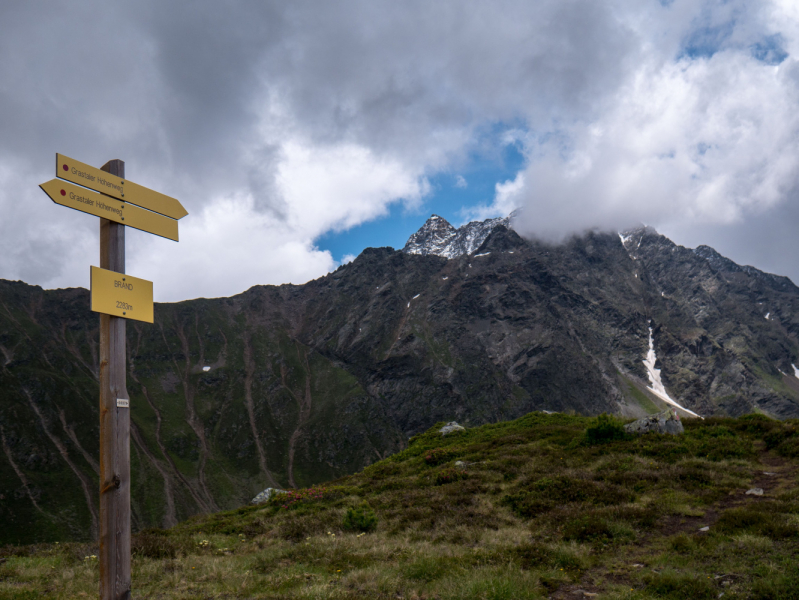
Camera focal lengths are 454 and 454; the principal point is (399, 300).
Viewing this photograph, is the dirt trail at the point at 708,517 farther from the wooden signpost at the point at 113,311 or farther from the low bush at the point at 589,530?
the wooden signpost at the point at 113,311

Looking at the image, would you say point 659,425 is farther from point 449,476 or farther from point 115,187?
point 115,187

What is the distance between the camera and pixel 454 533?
48.5 ft

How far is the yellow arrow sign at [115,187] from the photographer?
728cm

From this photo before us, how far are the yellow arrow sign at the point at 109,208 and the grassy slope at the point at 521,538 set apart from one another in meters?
7.73

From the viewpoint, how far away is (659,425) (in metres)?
26.6

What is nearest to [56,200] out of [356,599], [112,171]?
[112,171]

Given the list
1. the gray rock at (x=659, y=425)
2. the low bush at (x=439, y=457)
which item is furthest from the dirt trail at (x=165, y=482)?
the gray rock at (x=659, y=425)

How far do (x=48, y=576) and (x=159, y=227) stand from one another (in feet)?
33.9

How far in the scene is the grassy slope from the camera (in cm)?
980

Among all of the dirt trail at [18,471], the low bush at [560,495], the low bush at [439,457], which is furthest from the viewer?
the dirt trail at [18,471]

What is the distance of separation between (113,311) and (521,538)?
501 inches

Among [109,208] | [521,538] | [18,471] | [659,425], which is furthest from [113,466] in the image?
[18,471]

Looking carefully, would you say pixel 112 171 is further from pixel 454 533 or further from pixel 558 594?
pixel 454 533

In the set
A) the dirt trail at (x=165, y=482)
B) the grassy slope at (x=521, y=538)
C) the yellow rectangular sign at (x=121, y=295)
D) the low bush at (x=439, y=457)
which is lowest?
the dirt trail at (x=165, y=482)
